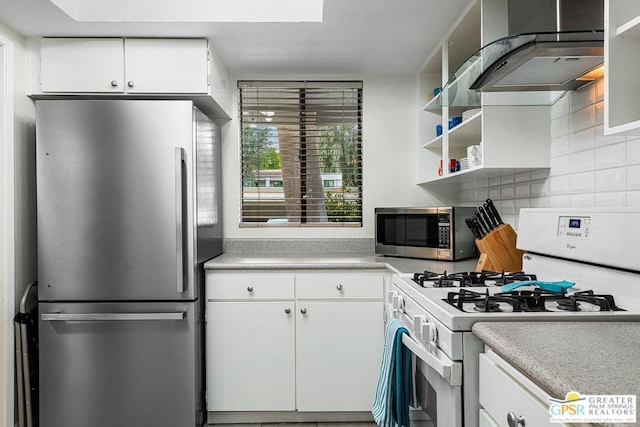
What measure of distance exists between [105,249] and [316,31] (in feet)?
5.08

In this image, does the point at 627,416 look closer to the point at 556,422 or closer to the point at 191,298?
the point at 556,422

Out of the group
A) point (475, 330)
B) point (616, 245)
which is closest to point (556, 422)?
point (475, 330)

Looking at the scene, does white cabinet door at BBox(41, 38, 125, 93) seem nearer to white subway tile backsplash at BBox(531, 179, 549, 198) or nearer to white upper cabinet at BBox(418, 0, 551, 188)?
white upper cabinet at BBox(418, 0, 551, 188)

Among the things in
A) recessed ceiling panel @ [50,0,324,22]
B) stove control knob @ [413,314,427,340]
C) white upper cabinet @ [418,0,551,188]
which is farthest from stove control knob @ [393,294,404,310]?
recessed ceiling panel @ [50,0,324,22]

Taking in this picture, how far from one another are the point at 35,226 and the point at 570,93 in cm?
268

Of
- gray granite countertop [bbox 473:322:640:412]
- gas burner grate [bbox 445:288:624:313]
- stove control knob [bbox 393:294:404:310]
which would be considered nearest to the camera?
gray granite countertop [bbox 473:322:640:412]

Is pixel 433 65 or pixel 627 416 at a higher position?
pixel 433 65

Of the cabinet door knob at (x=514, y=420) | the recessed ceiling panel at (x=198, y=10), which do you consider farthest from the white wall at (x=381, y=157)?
the cabinet door knob at (x=514, y=420)

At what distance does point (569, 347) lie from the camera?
0.88 metres

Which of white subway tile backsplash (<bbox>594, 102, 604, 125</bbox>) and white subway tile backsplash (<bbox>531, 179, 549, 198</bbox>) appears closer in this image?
white subway tile backsplash (<bbox>594, 102, 604, 125</bbox>)

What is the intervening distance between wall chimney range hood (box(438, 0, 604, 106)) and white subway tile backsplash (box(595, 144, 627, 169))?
27 centimetres

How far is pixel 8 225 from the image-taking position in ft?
7.06

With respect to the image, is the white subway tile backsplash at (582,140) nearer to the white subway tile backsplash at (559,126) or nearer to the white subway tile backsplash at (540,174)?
the white subway tile backsplash at (559,126)

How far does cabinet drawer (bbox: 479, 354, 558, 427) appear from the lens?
81cm
